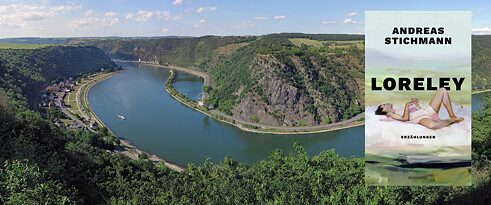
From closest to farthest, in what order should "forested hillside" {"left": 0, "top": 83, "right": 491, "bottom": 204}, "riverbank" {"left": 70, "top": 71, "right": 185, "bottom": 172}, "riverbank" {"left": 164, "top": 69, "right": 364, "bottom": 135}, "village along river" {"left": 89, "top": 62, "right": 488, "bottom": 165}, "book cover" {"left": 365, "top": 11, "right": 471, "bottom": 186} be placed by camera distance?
"book cover" {"left": 365, "top": 11, "right": 471, "bottom": 186} < "forested hillside" {"left": 0, "top": 83, "right": 491, "bottom": 204} < "riverbank" {"left": 70, "top": 71, "right": 185, "bottom": 172} < "village along river" {"left": 89, "top": 62, "right": 488, "bottom": 165} < "riverbank" {"left": 164, "top": 69, "right": 364, "bottom": 135}

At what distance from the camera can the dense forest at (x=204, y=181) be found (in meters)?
6.89

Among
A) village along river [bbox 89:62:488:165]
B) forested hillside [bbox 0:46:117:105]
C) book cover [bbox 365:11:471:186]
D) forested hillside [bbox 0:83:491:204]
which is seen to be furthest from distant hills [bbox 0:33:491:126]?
book cover [bbox 365:11:471:186]

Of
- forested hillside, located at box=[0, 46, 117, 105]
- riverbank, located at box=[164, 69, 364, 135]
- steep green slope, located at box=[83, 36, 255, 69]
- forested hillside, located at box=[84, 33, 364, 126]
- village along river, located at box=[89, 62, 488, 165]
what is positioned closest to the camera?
village along river, located at box=[89, 62, 488, 165]

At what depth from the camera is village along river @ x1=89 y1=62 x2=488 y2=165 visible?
28641 mm

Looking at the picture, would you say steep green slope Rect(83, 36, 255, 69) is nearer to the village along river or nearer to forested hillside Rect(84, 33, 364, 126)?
forested hillside Rect(84, 33, 364, 126)

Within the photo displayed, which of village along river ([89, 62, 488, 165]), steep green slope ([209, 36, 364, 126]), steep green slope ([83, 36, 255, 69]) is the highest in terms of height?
steep green slope ([83, 36, 255, 69])

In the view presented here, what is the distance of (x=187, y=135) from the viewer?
33281 millimetres

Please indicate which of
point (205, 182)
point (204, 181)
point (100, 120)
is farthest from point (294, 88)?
point (205, 182)

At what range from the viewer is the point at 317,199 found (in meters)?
7.09

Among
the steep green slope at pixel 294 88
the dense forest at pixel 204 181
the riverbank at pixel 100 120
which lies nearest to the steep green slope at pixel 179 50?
the riverbank at pixel 100 120

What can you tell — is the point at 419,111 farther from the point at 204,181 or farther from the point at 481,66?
the point at 481,66

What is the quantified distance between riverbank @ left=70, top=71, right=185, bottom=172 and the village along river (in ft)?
2.23

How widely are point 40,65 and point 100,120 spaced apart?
24098mm

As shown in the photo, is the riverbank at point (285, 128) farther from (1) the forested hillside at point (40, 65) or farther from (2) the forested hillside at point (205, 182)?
(1) the forested hillside at point (40, 65)
